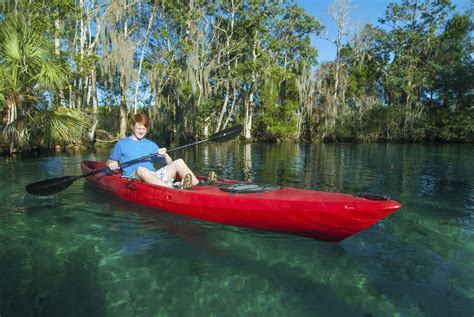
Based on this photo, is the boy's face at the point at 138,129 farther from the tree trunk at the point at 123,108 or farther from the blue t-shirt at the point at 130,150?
the tree trunk at the point at 123,108

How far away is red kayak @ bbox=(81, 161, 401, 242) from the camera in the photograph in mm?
3439

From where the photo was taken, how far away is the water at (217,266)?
284 centimetres

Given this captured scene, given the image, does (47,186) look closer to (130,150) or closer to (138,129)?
(130,150)

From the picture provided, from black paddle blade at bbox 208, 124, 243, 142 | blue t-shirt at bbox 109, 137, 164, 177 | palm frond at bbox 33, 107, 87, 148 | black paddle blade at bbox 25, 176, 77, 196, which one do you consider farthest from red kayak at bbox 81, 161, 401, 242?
palm frond at bbox 33, 107, 87, 148

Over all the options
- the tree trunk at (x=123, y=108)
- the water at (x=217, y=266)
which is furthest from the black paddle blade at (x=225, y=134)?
the tree trunk at (x=123, y=108)

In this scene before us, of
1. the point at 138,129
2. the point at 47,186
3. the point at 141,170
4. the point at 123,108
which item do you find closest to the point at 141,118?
the point at 138,129

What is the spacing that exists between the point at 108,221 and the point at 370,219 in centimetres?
364

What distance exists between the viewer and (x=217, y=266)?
11.6 ft

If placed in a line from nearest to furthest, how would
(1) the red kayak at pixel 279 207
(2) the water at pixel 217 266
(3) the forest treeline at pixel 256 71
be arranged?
1. (2) the water at pixel 217 266
2. (1) the red kayak at pixel 279 207
3. (3) the forest treeline at pixel 256 71

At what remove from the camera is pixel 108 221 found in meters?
5.04

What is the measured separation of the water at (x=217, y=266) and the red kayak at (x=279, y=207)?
0.71 feet

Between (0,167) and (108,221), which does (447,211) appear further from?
(0,167)

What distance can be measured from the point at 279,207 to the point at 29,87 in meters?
11.2

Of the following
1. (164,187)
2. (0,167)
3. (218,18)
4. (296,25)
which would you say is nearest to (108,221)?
(164,187)
